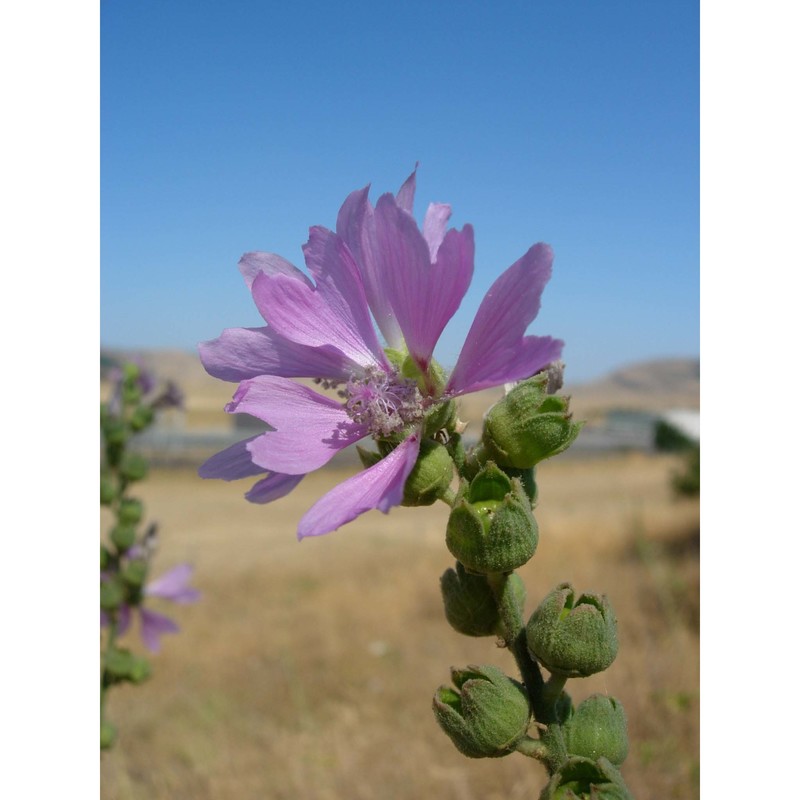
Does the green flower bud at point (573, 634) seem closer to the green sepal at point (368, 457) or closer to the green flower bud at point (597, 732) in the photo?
the green flower bud at point (597, 732)

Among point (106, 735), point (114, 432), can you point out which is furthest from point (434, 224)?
point (114, 432)

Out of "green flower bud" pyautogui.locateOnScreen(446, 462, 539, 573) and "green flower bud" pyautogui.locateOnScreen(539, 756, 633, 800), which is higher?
"green flower bud" pyautogui.locateOnScreen(446, 462, 539, 573)

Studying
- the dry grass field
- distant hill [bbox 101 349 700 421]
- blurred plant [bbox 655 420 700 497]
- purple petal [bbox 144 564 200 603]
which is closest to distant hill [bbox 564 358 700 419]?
distant hill [bbox 101 349 700 421]

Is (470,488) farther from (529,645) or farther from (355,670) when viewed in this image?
(355,670)

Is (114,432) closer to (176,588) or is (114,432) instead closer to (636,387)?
(176,588)

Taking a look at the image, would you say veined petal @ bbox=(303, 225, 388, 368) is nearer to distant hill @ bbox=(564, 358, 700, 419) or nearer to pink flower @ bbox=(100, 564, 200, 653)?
pink flower @ bbox=(100, 564, 200, 653)

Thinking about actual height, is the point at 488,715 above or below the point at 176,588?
above
